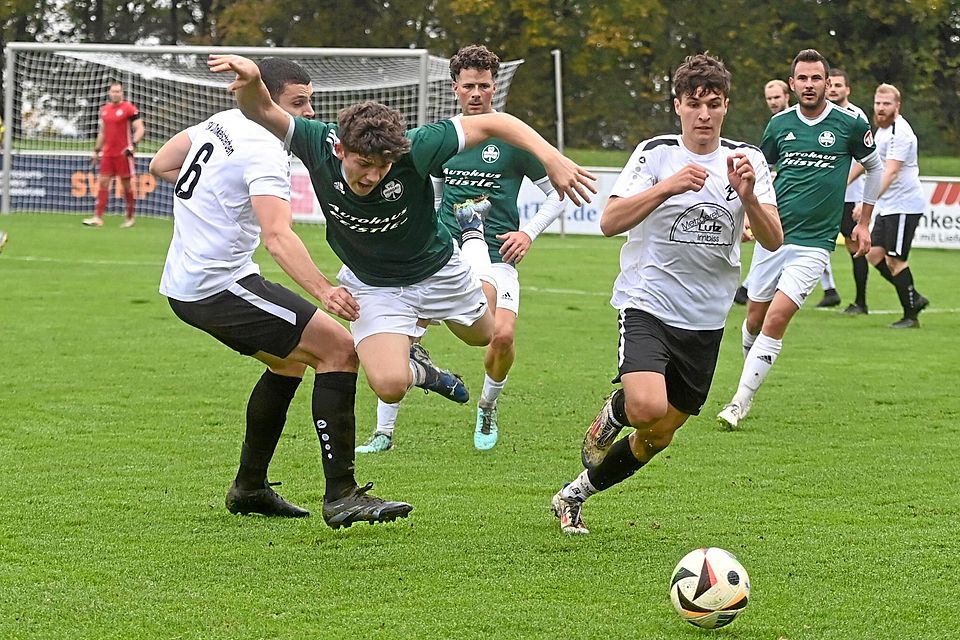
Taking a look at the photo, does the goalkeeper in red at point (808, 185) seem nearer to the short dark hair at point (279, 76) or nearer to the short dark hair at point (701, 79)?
the short dark hair at point (701, 79)

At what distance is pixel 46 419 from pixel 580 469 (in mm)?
3044

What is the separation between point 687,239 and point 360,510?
1.68 m

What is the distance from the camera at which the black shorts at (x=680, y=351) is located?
5.56 meters

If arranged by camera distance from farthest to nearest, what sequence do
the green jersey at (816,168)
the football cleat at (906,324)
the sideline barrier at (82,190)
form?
1. the sideline barrier at (82,190)
2. the football cleat at (906,324)
3. the green jersey at (816,168)

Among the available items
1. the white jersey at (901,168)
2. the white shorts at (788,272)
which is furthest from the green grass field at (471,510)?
the white jersey at (901,168)

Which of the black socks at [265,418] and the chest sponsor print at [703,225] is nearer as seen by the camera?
the chest sponsor print at [703,225]

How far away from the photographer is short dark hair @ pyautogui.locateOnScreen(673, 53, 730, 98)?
17.7 feet

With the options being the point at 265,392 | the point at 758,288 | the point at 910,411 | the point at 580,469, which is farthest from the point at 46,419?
the point at 910,411

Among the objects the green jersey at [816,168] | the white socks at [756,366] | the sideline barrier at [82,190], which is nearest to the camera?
the white socks at [756,366]

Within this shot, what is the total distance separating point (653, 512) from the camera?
586 centimetres

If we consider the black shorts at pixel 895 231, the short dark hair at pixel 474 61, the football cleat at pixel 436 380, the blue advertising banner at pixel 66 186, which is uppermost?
the short dark hair at pixel 474 61

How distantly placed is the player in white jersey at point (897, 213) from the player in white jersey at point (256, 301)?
27.8ft

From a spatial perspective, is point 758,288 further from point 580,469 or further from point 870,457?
point 580,469

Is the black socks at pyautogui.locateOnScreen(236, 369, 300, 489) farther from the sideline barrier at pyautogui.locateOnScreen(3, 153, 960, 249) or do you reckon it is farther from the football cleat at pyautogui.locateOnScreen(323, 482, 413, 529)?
the sideline barrier at pyautogui.locateOnScreen(3, 153, 960, 249)
